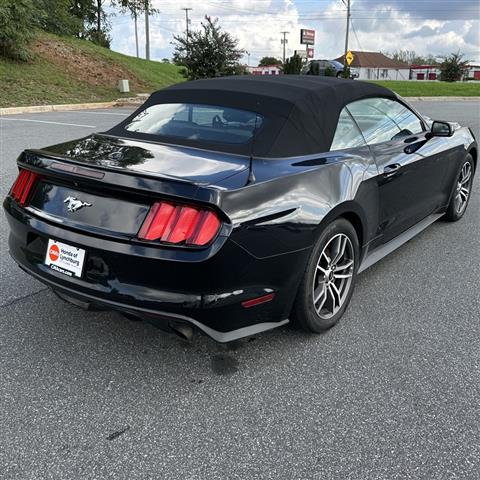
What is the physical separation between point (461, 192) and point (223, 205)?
3.80 metres

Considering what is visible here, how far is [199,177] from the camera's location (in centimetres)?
241

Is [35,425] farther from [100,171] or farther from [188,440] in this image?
[100,171]

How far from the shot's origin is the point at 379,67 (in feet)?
309

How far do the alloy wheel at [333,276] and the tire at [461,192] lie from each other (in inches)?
91.2

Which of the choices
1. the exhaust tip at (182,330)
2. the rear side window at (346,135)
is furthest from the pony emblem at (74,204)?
the rear side window at (346,135)

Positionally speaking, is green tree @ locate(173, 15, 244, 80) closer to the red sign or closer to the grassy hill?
the grassy hill

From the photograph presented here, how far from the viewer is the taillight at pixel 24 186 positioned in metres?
2.84

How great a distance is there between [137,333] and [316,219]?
127 cm

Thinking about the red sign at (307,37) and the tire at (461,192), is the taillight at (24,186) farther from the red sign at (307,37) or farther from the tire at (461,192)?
the red sign at (307,37)

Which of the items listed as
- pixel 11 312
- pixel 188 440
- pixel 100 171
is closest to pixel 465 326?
pixel 188 440

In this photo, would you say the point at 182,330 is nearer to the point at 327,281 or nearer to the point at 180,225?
the point at 180,225

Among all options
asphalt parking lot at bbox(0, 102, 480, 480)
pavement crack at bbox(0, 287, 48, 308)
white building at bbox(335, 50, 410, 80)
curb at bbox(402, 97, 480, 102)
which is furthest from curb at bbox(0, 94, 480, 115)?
white building at bbox(335, 50, 410, 80)

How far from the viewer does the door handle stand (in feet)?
11.3

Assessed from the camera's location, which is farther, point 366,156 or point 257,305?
point 366,156
